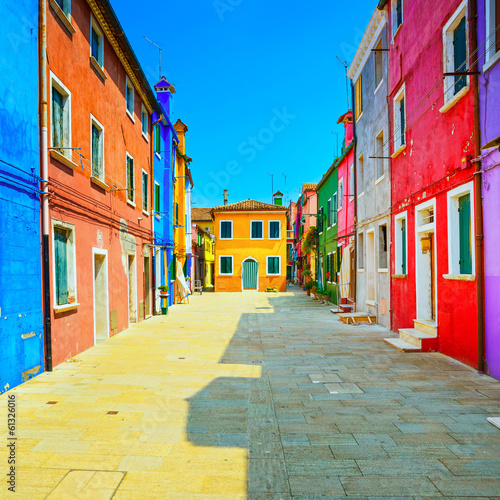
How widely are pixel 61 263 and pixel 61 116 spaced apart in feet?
9.09

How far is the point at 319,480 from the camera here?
10.8 feet

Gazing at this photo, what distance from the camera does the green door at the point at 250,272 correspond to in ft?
103

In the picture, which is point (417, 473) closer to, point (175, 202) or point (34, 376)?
point (34, 376)

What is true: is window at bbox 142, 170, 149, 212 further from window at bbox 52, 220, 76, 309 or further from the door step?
the door step

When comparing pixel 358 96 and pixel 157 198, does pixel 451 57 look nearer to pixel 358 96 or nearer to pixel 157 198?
pixel 358 96

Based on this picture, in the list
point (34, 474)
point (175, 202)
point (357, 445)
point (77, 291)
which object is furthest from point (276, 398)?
point (175, 202)

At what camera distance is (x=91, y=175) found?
29.6ft

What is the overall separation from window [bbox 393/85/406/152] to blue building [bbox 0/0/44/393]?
26.5ft

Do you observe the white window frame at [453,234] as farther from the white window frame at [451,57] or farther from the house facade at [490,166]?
the white window frame at [451,57]

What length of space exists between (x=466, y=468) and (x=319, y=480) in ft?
4.13

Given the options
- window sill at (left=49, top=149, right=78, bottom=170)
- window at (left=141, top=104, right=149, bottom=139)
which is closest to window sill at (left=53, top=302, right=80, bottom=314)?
window sill at (left=49, top=149, right=78, bottom=170)

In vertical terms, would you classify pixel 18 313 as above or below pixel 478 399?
above

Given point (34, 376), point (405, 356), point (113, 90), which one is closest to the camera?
point (34, 376)

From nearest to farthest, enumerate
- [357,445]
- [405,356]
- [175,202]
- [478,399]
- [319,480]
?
[319,480], [357,445], [478,399], [405,356], [175,202]
